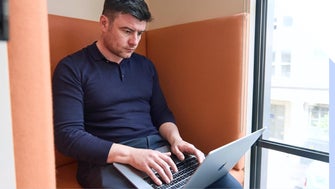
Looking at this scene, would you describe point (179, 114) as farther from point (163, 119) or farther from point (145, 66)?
point (145, 66)

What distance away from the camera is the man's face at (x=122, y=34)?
0.99m

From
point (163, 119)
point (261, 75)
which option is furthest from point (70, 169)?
point (261, 75)

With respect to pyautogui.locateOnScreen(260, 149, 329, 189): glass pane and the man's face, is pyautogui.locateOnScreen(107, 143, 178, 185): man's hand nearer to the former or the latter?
the man's face

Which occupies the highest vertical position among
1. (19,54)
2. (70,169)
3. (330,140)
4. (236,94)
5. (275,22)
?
(275,22)

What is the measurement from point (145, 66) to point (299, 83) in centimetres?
76

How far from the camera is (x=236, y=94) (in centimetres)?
108

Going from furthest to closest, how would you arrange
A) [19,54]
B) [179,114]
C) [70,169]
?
[179,114] < [70,169] < [19,54]

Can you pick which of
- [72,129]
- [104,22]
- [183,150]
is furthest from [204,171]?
[104,22]

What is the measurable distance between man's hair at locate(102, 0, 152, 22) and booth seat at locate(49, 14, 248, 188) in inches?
8.5

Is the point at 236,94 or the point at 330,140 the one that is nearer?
the point at 330,140

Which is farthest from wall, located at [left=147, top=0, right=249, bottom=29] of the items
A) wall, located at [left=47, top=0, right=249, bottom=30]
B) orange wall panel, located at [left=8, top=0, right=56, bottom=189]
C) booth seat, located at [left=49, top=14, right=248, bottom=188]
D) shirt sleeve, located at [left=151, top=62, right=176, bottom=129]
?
orange wall panel, located at [left=8, top=0, right=56, bottom=189]

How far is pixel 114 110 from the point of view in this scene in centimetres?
98

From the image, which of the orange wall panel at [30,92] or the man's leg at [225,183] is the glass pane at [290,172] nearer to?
the man's leg at [225,183]

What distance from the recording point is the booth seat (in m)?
1.05
